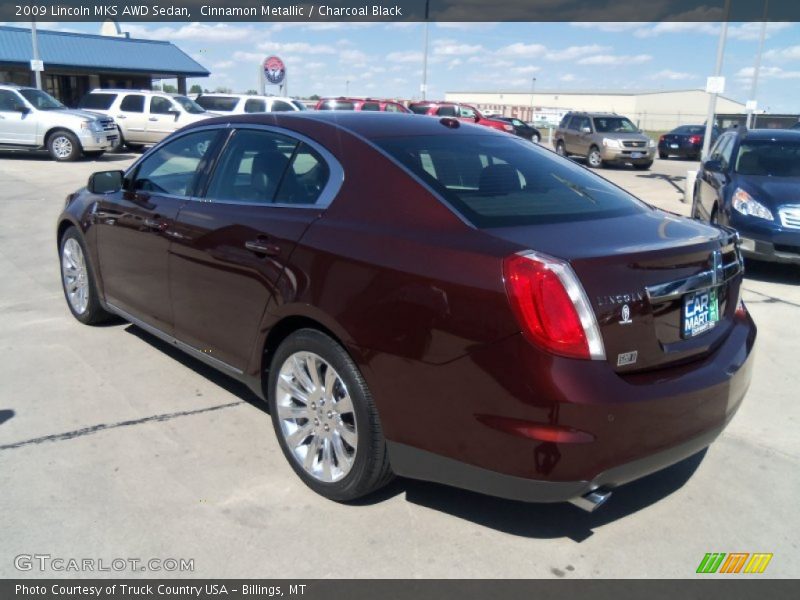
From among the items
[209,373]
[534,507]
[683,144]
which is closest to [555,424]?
[534,507]

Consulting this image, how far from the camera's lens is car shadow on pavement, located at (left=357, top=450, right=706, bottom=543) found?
323 cm

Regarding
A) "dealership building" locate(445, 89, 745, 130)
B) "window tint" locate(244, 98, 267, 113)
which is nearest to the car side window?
"window tint" locate(244, 98, 267, 113)

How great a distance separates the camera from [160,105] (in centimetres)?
2278

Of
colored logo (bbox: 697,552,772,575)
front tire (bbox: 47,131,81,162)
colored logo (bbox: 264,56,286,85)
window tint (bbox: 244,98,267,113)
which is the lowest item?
colored logo (bbox: 697,552,772,575)

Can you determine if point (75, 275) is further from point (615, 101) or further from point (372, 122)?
point (615, 101)

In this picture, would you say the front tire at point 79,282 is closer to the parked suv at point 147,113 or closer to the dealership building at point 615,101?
the parked suv at point 147,113

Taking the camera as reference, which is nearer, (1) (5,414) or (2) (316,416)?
(2) (316,416)

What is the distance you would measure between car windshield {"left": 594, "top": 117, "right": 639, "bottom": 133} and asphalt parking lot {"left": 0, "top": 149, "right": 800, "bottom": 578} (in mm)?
21224

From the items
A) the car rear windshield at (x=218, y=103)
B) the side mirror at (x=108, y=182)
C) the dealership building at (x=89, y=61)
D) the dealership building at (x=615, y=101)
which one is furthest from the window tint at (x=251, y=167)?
the dealership building at (x=615, y=101)

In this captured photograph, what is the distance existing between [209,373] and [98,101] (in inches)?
857

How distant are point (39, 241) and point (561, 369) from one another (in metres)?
8.42

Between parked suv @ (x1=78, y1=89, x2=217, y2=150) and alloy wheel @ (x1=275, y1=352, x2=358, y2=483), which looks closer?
alloy wheel @ (x1=275, y1=352, x2=358, y2=483)

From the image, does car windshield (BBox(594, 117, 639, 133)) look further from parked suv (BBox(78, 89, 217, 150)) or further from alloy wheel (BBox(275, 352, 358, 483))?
alloy wheel (BBox(275, 352, 358, 483))

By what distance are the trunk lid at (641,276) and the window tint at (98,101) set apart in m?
23.4
